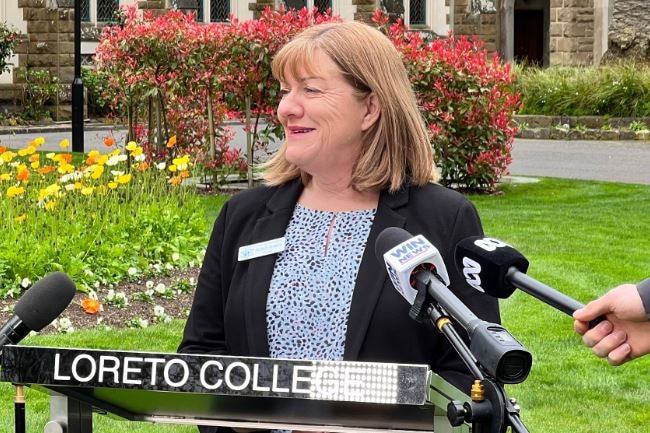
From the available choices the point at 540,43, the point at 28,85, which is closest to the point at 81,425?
the point at 28,85

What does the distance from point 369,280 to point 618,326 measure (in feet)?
4.21

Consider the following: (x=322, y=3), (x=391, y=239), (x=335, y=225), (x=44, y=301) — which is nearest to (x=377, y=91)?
(x=335, y=225)

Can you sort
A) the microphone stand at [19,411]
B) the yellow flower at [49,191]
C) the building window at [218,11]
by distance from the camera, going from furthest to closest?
the building window at [218,11], the yellow flower at [49,191], the microphone stand at [19,411]

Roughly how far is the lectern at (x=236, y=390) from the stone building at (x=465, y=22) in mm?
30088

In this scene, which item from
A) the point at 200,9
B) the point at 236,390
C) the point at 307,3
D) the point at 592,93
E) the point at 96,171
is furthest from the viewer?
the point at 307,3

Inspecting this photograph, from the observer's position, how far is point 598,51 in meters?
37.5

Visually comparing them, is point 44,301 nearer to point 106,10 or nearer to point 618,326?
point 618,326

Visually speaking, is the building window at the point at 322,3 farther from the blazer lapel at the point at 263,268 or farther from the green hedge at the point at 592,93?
the blazer lapel at the point at 263,268

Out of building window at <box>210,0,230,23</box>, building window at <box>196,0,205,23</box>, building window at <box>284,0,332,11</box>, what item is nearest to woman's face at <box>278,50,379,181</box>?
building window at <box>196,0,205,23</box>

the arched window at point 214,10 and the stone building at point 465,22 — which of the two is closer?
the stone building at point 465,22

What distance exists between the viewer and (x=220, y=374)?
2574 mm

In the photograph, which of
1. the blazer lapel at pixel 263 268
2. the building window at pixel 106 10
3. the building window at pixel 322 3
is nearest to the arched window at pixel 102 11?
the building window at pixel 106 10

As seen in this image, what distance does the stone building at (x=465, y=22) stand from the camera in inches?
1281

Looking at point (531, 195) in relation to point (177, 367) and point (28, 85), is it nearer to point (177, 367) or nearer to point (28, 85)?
point (177, 367)
